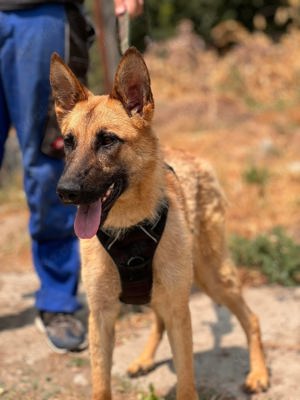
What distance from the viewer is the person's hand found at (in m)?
3.76

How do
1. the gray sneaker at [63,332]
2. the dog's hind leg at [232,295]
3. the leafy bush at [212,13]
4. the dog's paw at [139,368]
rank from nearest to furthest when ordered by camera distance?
the dog's hind leg at [232,295], the dog's paw at [139,368], the gray sneaker at [63,332], the leafy bush at [212,13]

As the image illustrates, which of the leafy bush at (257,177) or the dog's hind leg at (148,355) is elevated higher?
the dog's hind leg at (148,355)

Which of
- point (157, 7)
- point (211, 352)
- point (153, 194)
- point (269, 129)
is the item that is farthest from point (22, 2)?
point (157, 7)

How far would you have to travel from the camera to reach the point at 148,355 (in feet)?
12.7

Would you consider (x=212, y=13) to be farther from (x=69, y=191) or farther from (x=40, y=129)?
(x=69, y=191)

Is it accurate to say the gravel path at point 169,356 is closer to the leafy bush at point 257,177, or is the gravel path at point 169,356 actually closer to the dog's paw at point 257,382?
the dog's paw at point 257,382

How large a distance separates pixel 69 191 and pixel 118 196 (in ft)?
1.00

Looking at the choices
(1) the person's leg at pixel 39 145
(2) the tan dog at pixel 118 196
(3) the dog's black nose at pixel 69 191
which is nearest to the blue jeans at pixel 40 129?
(1) the person's leg at pixel 39 145

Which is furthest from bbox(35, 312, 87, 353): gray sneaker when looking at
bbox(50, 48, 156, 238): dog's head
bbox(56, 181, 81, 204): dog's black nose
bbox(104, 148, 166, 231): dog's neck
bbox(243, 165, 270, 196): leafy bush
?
bbox(243, 165, 270, 196): leafy bush

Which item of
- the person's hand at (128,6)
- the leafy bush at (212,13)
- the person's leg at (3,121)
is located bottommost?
the leafy bush at (212,13)

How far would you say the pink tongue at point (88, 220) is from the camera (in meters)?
2.77

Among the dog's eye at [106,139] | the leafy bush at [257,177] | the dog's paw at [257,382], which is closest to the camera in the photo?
the dog's eye at [106,139]

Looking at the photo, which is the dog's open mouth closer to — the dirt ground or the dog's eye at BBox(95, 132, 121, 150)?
the dog's eye at BBox(95, 132, 121, 150)

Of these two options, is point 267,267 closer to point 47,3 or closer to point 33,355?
point 33,355
